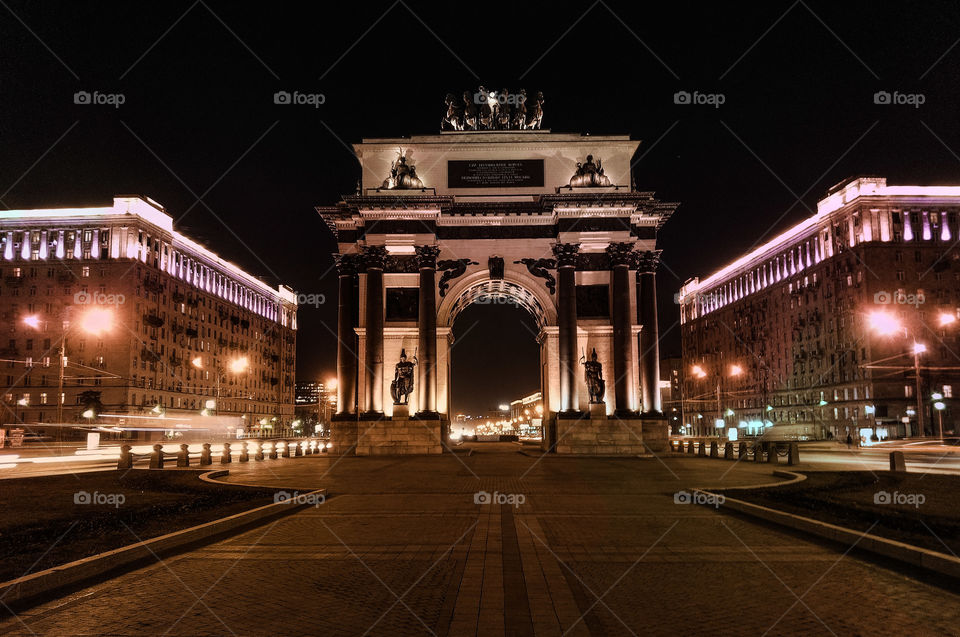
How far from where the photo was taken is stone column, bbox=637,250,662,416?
150 ft

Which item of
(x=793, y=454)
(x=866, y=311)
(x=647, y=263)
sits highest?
(x=866, y=311)

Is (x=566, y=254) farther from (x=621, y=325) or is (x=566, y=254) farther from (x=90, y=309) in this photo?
(x=90, y=309)

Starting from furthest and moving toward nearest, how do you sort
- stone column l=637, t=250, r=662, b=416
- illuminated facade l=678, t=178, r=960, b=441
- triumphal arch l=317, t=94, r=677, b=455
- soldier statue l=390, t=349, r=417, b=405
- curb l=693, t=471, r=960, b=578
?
illuminated facade l=678, t=178, r=960, b=441, stone column l=637, t=250, r=662, b=416, soldier statue l=390, t=349, r=417, b=405, triumphal arch l=317, t=94, r=677, b=455, curb l=693, t=471, r=960, b=578

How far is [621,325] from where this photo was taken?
147ft

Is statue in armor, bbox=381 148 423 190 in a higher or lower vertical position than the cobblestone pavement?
higher

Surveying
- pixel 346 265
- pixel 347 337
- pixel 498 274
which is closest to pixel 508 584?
pixel 498 274

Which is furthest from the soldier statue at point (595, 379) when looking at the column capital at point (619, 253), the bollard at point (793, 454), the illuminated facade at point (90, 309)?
the illuminated facade at point (90, 309)

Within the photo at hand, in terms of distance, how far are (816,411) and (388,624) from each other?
95984mm

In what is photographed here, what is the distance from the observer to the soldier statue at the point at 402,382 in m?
43.9

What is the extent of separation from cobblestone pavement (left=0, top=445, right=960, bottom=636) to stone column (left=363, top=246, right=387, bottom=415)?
28.6 metres

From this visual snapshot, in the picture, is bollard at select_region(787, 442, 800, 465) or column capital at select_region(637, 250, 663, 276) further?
column capital at select_region(637, 250, 663, 276)

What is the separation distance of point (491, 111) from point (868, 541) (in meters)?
41.8

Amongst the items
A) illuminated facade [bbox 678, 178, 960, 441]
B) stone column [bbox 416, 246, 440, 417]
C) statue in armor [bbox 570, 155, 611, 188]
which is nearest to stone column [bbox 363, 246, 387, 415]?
stone column [bbox 416, 246, 440, 417]

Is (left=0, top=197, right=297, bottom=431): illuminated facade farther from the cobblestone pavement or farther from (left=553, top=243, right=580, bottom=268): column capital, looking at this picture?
the cobblestone pavement
